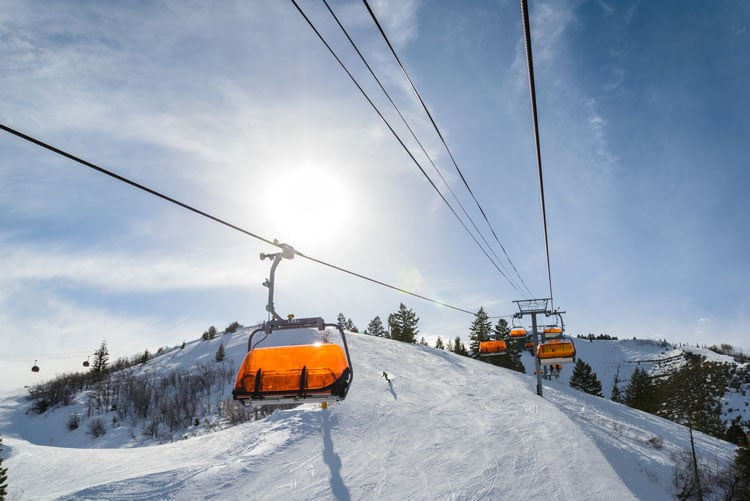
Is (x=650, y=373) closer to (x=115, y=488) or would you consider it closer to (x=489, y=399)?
(x=489, y=399)

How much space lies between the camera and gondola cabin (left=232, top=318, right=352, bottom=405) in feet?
23.4

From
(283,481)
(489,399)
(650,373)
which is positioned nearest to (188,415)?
(283,481)

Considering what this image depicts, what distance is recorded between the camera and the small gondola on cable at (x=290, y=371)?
7070 mm

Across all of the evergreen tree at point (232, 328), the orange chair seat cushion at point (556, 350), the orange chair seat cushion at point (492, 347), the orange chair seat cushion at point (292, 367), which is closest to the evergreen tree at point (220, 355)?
the evergreen tree at point (232, 328)

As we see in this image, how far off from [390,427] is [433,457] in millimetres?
4174

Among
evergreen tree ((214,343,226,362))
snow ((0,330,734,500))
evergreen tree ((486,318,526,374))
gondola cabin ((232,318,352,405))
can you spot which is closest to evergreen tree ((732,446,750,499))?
snow ((0,330,734,500))

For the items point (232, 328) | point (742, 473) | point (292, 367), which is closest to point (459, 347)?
point (232, 328)

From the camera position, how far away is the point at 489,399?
29031 millimetres

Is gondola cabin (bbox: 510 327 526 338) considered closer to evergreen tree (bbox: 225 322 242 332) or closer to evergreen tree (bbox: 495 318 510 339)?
evergreen tree (bbox: 495 318 510 339)

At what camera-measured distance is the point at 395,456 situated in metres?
18.4

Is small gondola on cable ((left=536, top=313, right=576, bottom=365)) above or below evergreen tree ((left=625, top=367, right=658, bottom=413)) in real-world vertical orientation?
above

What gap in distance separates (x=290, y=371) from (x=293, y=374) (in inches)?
3.4

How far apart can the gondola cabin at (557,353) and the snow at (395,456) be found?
4473 millimetres

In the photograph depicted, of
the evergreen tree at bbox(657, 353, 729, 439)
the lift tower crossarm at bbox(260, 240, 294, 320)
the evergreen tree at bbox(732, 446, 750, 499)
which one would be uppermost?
the lift tower crossarm at bbox(260, 240, 294, 320)
